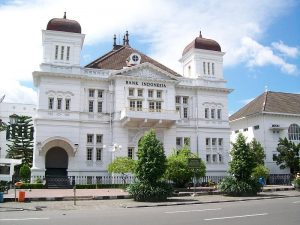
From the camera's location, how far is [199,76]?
45.5 metres

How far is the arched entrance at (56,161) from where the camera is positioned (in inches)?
1566

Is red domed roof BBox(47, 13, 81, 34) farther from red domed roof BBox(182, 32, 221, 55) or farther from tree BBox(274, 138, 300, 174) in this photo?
tree BBox(274, 138, 300, 174)

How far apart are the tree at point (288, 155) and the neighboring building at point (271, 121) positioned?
9.11 feet

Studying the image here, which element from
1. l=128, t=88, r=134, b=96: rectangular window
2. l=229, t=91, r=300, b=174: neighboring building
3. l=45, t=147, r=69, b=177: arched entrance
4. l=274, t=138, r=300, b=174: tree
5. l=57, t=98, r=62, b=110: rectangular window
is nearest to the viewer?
l=57, t=98, r=62, b=110: rectangular window

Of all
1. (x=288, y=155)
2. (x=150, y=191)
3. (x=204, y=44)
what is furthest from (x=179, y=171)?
(x=204, y=44)

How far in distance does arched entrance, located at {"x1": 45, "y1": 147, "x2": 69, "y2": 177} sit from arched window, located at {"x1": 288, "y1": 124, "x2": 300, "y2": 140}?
30606 mm

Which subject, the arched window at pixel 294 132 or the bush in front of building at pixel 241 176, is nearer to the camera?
the bush in front of building at pixel 241 176

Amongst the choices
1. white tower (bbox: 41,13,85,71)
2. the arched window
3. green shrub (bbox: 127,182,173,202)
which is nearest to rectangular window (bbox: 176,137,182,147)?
white tower (bbox: 41,13,85,71)

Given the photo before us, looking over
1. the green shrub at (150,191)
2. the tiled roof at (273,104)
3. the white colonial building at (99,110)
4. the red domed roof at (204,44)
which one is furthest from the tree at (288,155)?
the green shrub at (150,191)

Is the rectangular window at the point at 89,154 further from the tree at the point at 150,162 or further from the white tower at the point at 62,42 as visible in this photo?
the tree at the point at 150,162

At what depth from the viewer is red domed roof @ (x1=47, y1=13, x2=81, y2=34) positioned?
40.0 m

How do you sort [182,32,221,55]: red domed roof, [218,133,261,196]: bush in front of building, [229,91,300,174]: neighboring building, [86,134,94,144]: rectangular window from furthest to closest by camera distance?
[229,91,300,174]: neighboring building
[182,32,221,55]: red domed roof
[86,134,94,144]: rectangular window
[218,133,261,196]: bush in front of building

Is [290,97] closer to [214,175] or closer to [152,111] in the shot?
[214,175]

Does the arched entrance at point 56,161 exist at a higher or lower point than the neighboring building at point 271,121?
lower
